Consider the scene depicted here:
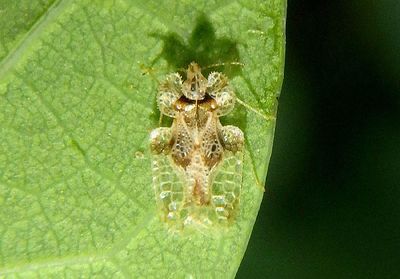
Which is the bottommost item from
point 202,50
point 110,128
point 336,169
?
point 336,169

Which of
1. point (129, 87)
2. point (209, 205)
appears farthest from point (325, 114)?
point (129, 87)

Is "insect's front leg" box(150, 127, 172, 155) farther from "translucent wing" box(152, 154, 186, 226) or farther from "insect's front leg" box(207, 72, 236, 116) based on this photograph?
"insect's front leg" box(207, 72, 236, 116)

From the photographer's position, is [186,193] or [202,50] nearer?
[202,50]

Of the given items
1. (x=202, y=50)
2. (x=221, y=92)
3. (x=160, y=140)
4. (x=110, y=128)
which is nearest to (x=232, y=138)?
(x=221, y=92)

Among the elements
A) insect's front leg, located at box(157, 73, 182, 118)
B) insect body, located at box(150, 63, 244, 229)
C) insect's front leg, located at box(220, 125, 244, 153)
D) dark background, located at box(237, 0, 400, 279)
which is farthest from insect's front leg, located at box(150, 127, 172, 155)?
dark background, located at box(237, 0, 400, 279)

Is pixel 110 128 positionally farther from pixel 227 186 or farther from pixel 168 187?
pixel 227 186
